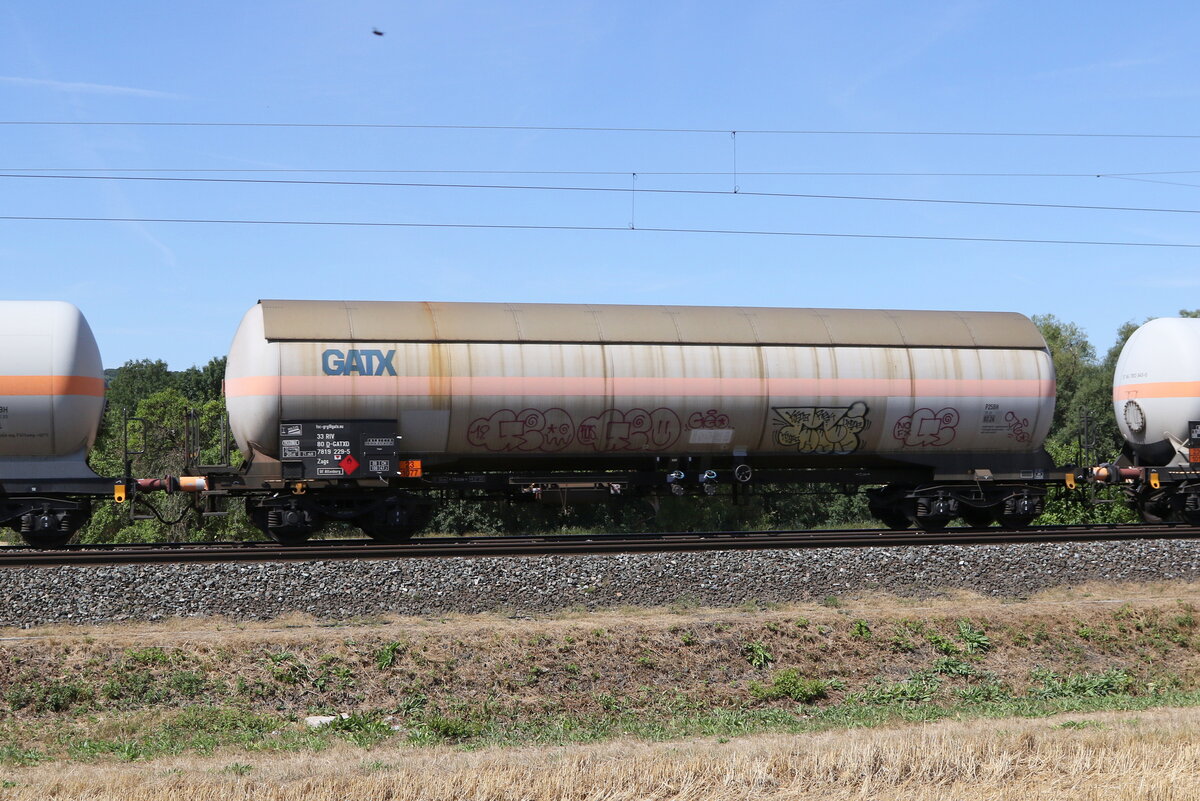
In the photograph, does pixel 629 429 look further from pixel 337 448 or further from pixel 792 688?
pixel 792 688

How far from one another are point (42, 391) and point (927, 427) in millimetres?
14936

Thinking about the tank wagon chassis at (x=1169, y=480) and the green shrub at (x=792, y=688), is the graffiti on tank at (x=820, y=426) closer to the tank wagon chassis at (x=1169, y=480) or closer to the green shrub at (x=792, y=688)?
the tank wagon chassis at (x=1169, y=480)

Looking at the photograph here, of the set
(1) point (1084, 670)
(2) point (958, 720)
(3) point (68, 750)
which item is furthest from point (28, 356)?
(1) point (1084, 670)

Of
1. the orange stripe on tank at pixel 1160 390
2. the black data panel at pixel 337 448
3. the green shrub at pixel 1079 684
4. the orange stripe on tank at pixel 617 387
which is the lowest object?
the green shrub at pixel 1079 684

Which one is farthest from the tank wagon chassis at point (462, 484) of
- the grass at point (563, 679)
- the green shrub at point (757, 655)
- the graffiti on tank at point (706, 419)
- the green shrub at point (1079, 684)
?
the green shrub at point (1079, 684)

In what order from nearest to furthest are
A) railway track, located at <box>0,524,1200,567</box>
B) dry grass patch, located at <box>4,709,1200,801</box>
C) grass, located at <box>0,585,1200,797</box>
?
dry grass patch, located at <box>4,709,1200,801</box> → grass, located at <box>0,585,1200,797</box> → railway track, located at <box>0,524,1200,567</box>

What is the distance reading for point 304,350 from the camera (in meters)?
17.3

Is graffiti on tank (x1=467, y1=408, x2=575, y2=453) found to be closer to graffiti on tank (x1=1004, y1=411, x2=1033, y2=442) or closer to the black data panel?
the black data panel

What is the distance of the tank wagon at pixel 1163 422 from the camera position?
2022 cm

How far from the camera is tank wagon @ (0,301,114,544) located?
16.8 metres

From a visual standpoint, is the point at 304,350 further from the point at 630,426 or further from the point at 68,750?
the point at 68,750

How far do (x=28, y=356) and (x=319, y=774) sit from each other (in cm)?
1124

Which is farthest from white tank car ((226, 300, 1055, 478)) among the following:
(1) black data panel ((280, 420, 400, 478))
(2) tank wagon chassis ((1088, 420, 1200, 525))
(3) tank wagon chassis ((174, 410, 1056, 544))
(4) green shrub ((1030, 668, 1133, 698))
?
(4) green shrub ((1030, 668, 1133, 698))

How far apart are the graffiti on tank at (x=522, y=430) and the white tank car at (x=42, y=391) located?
6333mm
